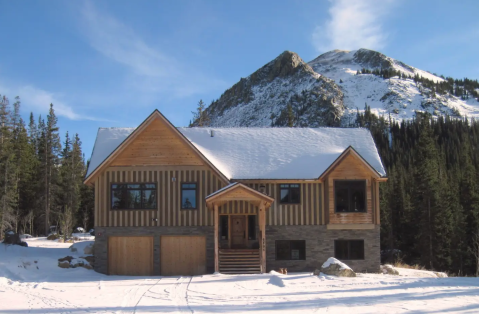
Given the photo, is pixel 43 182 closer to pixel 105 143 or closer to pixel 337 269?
pixel 105 143

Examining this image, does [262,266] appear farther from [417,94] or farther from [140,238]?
[417,94]

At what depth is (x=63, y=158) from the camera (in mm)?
58438

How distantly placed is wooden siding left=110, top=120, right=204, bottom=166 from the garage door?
3696 mm

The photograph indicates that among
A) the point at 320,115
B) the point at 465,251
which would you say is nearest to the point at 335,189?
the point at 465,251

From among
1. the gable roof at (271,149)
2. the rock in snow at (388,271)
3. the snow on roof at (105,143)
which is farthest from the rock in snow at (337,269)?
the snow on roof at (105,143)

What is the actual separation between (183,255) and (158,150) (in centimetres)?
517

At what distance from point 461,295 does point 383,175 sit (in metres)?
8.85

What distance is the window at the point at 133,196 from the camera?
2094cm

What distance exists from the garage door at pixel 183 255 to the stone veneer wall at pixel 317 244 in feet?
10.7

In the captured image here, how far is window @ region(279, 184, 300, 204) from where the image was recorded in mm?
21688

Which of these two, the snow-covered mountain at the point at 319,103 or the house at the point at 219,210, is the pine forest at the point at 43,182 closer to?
the house at the point at 219,210

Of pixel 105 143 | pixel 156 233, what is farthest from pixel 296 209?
pixel 105 143

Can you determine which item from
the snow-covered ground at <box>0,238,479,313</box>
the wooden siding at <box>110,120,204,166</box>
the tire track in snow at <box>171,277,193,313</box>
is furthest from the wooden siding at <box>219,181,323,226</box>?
the tire track in snow at <box>171,277,193,313</box>

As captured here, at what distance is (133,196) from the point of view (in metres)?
21.0
